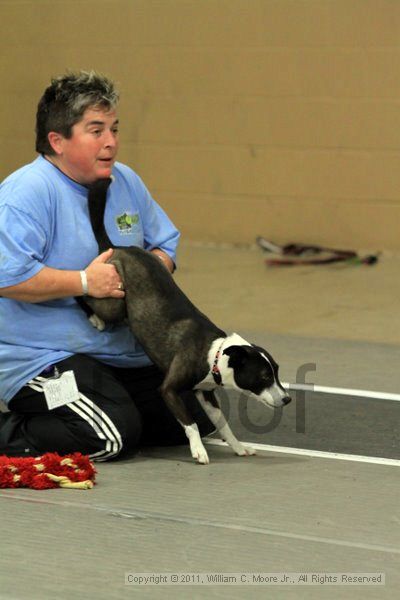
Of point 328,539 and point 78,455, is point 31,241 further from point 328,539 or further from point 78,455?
point 328,539

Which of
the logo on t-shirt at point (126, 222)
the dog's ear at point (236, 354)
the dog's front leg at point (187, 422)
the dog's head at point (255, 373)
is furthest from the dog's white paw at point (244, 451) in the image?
the logo on t-shirt at point (126, 222)

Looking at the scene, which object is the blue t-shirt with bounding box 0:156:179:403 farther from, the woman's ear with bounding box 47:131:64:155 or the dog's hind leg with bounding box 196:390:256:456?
the dog's hind leg with bounding box 196:390:256:456

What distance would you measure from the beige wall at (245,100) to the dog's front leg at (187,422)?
4581 millimetres

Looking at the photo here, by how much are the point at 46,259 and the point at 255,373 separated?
856 mm

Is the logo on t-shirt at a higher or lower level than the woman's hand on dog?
higher

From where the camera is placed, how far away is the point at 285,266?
8508mm

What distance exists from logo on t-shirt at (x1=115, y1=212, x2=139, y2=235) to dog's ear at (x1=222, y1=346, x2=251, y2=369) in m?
0.67

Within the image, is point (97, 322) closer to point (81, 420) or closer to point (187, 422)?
point (81, 420)

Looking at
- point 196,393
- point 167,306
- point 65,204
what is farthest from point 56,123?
point 196,393

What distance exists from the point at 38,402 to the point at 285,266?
4.49 meters

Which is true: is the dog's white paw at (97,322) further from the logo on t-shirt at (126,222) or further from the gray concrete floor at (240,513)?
the gray concrete floor at (240,513)

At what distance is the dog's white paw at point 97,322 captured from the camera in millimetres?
4266

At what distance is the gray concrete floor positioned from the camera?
3146mm

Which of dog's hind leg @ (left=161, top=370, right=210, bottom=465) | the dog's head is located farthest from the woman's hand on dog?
the dog's head
